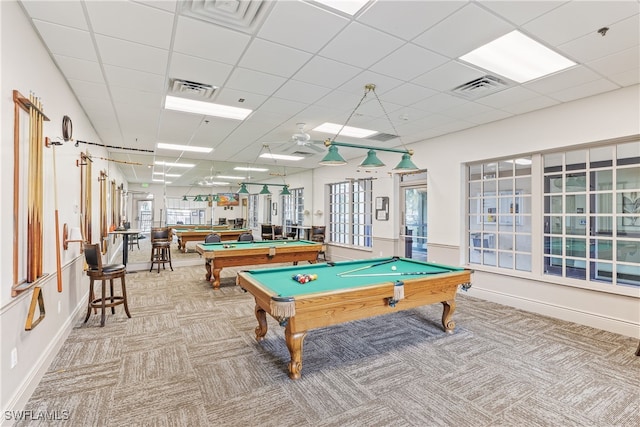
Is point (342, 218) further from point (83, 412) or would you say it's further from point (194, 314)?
point (83, 412)

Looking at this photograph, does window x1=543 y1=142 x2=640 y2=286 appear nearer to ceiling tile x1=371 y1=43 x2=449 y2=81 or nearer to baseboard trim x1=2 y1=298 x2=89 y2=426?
ceiling tile x1=371 y1=43 x2=449 y2=81

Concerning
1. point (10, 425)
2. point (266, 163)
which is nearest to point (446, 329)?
point (10, 425)

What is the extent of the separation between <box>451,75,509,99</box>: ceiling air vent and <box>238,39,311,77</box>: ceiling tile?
1.94m

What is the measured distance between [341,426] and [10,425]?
2140mm

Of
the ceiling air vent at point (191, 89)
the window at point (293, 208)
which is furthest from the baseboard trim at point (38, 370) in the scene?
the window at point (293, 208)

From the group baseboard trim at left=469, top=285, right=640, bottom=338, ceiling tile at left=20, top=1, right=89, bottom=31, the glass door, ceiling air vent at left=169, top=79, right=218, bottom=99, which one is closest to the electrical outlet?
ceiling tile at left=20, top=1, right=89, bottom=31

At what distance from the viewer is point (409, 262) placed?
431cm

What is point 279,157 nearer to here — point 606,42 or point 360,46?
point 360,46

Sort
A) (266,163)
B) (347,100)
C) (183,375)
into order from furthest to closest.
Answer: (266,163) → (347,100) → (183,375)

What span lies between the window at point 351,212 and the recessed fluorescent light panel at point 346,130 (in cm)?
215

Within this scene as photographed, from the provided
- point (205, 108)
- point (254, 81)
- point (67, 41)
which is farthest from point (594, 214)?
point (67, 41)

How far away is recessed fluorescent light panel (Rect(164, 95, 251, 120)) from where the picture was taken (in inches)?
165

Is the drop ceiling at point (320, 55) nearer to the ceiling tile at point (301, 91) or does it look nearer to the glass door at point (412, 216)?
the ceiling tile at point (301, 91)

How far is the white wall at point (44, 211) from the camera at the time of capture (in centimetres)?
200
